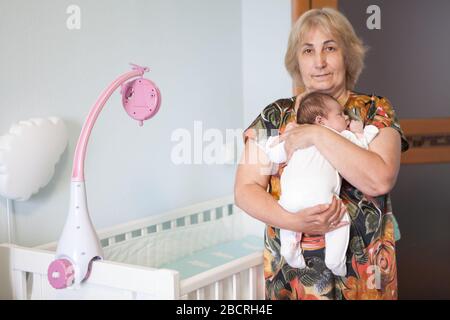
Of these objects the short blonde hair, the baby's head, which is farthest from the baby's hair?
the short blonde hair

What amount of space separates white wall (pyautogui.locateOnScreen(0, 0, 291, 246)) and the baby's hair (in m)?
0.66

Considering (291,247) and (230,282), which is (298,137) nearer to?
(291,247)

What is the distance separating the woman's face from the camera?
1196mm

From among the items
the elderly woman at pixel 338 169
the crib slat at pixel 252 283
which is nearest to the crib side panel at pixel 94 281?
the elderly woman at pixel 338 169

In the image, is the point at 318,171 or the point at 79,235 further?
the point at 79,235

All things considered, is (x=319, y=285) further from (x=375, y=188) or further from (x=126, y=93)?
(x=126, y=93)

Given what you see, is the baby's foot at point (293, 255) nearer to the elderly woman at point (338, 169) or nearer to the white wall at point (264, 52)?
the elderly woman at point (338, 169)

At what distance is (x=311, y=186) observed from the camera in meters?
1.16

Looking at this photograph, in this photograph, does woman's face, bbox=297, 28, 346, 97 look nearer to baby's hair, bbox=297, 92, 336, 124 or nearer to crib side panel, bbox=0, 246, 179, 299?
baby's hair, bbox=297, 92, 336, 124

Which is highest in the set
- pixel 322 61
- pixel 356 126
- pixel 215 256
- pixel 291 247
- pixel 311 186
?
pixel 322 61

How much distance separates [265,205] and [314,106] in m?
0.20

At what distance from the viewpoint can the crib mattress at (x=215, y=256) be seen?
1760 millimetres

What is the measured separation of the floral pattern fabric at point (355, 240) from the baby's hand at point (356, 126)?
0.06 ft

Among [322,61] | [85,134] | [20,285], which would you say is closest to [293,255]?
[322,61]
